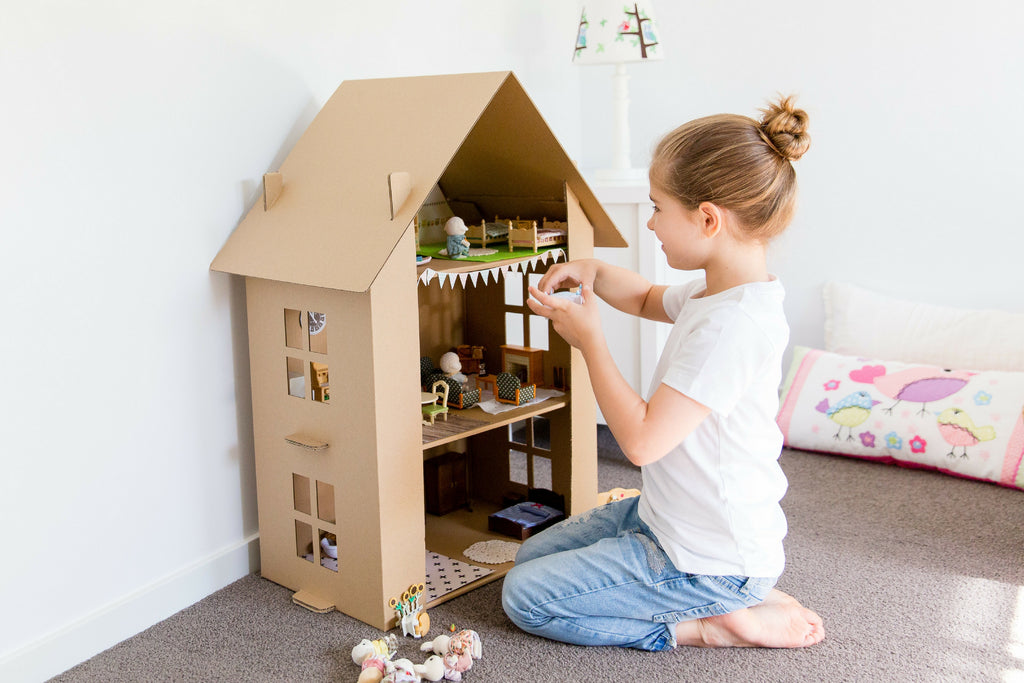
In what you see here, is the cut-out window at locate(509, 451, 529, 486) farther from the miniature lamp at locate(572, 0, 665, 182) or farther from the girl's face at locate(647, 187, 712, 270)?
the girl's face at locate(647, 187, 712, 270)

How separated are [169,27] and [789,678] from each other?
46.3 inches

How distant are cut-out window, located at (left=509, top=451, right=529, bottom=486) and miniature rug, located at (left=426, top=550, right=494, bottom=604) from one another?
33 cm

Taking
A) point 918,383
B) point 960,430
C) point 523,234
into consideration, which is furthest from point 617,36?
point 960,430

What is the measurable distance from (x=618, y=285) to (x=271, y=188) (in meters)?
0.54

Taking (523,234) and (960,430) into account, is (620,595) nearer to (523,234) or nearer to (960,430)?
(523,234)

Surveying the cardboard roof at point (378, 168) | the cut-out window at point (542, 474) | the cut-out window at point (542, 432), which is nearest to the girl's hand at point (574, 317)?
the cardboard roof at point (378, 168)

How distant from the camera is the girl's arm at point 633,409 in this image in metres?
1.16

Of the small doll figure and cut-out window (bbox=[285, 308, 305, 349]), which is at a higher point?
the small doll figure

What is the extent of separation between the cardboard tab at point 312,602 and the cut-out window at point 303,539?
0.05 meters

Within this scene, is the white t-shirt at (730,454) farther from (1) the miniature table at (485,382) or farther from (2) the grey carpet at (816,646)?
(1) the miniature table at (485,382)

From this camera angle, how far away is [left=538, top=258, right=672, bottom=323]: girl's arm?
145 cm

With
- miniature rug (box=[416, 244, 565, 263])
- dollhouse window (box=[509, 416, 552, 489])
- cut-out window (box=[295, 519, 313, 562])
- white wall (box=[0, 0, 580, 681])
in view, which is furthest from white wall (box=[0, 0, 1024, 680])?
dollhouse window (box=[509, 416, 552, 489])

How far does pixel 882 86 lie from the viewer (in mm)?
2154

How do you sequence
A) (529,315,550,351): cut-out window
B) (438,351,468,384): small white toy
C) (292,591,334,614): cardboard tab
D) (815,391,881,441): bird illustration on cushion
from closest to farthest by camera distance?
(292,591,334,614): cardboard tab, (438,351,468,384): small white toy, (815,391,881,441): bird illustration on cushion, (529,315,550,351): cut-out window
